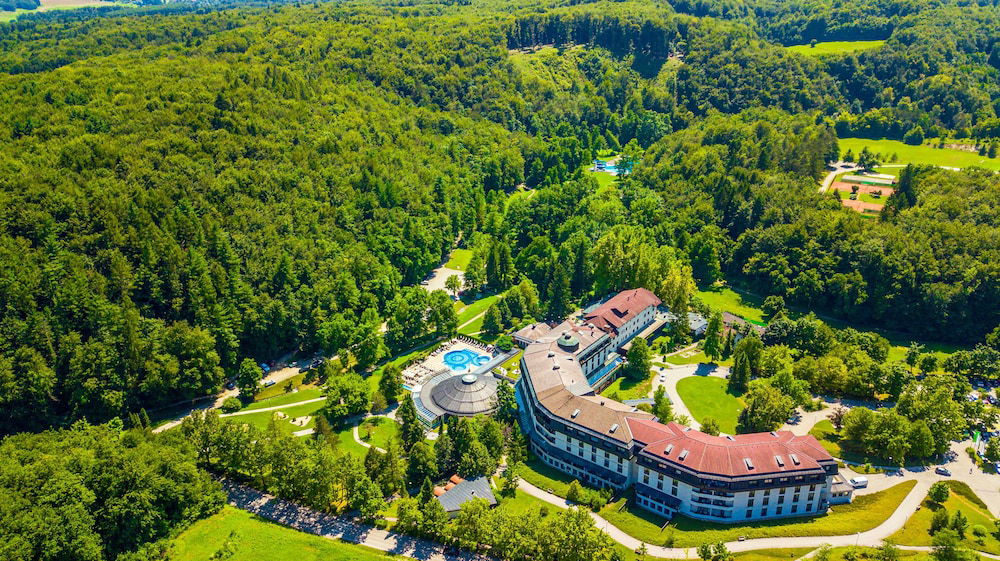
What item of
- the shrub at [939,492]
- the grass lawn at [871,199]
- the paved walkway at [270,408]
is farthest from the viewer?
the grass lawn at [871,199]

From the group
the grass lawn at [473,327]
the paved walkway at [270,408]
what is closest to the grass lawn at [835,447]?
the grass lawn at [473,327]

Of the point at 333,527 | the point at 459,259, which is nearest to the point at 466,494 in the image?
the point at 333,527

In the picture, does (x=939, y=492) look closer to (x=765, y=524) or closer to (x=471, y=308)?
(x=765, y=524)

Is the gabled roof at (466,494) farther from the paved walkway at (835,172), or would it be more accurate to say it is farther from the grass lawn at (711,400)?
the paved walkway at (835,172)

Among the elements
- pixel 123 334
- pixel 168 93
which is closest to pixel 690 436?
pixel 123 334

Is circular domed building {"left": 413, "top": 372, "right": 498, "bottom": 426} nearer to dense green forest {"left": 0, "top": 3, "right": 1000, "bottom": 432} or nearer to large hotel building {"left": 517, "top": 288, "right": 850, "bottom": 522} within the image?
large hotel building {"left": 517, "top": 288, "right": 850, "bottom": 522}

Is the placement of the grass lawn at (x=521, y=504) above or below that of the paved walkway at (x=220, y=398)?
above

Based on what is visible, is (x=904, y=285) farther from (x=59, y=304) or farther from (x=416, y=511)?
(x=59, y=304)
